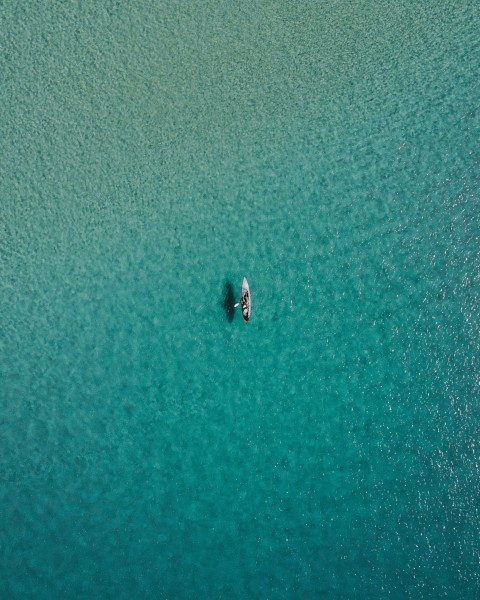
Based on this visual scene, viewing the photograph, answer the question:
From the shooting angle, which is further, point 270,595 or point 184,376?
point 184,376

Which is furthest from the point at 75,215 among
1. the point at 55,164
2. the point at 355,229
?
the point at 355,229

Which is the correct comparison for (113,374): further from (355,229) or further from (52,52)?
(52,52)

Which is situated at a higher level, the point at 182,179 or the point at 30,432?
the point at 182,179

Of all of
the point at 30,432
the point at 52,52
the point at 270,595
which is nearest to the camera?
the point at 270,595

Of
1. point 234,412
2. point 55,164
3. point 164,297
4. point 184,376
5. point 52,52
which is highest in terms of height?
point 52,52

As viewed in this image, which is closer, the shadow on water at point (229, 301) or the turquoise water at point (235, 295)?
the turquoise water at point (235, 295)

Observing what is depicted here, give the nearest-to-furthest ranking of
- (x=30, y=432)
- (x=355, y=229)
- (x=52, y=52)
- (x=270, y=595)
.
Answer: (x=270, y=595), (x=30, y=432), (x=355, y=229), (x=52, y=52)
